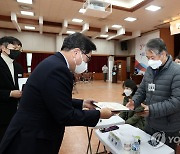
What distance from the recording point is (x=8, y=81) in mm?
1859

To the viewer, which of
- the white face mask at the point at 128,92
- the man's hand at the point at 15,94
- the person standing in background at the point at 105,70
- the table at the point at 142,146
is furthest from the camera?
the person standing in background at the point at 105,70

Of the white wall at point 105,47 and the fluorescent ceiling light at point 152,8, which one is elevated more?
the fluorescent ceiling light at point 152,8

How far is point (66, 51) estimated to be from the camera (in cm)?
115

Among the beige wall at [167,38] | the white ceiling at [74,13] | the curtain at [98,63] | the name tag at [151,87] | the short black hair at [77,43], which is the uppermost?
the white ceiling at [74,13]

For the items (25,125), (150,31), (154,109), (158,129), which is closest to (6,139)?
(25,125)

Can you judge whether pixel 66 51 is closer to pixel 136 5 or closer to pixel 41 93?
pixel 41 93

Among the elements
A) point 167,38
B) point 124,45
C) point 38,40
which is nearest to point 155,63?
point 167,38

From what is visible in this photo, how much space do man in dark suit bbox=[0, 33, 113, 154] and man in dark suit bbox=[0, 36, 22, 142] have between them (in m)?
0.84

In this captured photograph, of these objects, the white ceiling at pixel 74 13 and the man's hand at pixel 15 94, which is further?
the white ceiling at pixel 74 13

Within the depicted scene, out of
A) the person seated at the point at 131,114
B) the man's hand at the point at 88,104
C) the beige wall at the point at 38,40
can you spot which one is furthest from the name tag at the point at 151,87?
the beige wall at the point at 38,40

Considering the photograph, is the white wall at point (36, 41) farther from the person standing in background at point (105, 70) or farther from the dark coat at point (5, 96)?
the dark coat at point (5, 96)

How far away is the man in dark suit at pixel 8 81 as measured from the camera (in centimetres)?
181

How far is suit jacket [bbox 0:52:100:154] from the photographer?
3.12ft

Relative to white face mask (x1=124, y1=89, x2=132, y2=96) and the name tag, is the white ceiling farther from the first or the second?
the name tag
